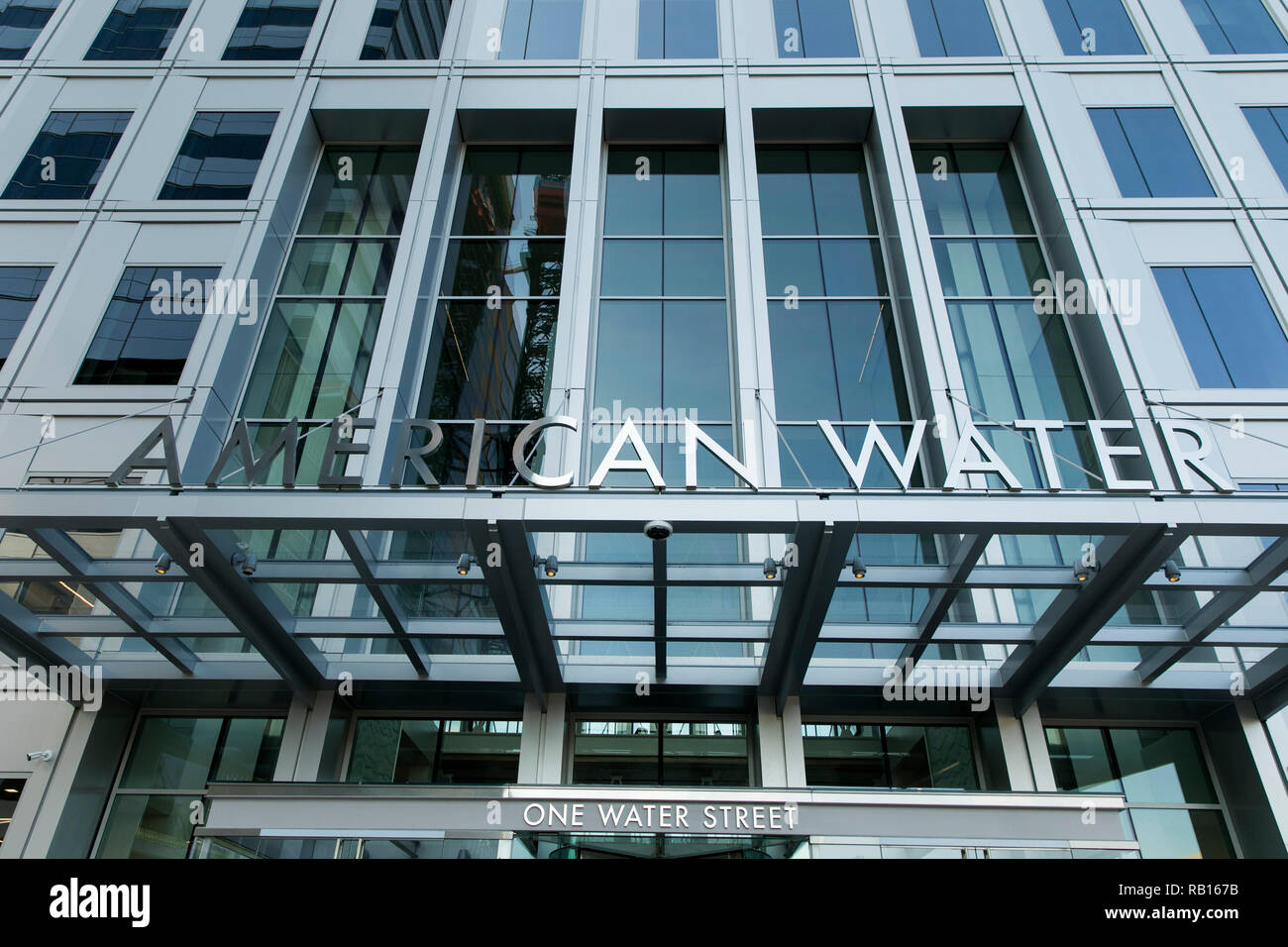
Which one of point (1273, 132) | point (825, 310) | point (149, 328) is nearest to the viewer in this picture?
point (149, 328)

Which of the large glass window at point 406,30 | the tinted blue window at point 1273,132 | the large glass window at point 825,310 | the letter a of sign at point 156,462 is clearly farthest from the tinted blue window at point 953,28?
the letter a of sign at point 156,462

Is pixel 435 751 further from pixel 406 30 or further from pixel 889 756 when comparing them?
pixel 406 30

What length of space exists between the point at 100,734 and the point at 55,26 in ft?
49.0

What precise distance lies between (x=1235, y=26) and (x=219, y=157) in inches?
791

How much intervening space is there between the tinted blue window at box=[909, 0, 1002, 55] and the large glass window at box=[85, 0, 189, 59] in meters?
15.4

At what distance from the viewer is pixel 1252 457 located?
12359 mm

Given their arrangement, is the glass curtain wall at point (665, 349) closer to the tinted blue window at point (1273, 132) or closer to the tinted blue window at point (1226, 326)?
the tinted blue window at point (1226, 326)

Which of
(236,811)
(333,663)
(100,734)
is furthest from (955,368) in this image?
(100,734)

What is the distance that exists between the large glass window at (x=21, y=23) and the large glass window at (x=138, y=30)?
146 cm

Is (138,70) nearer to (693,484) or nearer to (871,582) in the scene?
(693,484)

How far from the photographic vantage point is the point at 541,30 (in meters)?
18.2

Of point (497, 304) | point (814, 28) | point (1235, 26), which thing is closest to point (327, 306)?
point (497, 304)

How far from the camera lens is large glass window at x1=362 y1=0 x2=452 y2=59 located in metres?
17.7

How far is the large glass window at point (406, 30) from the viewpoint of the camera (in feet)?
58.1
